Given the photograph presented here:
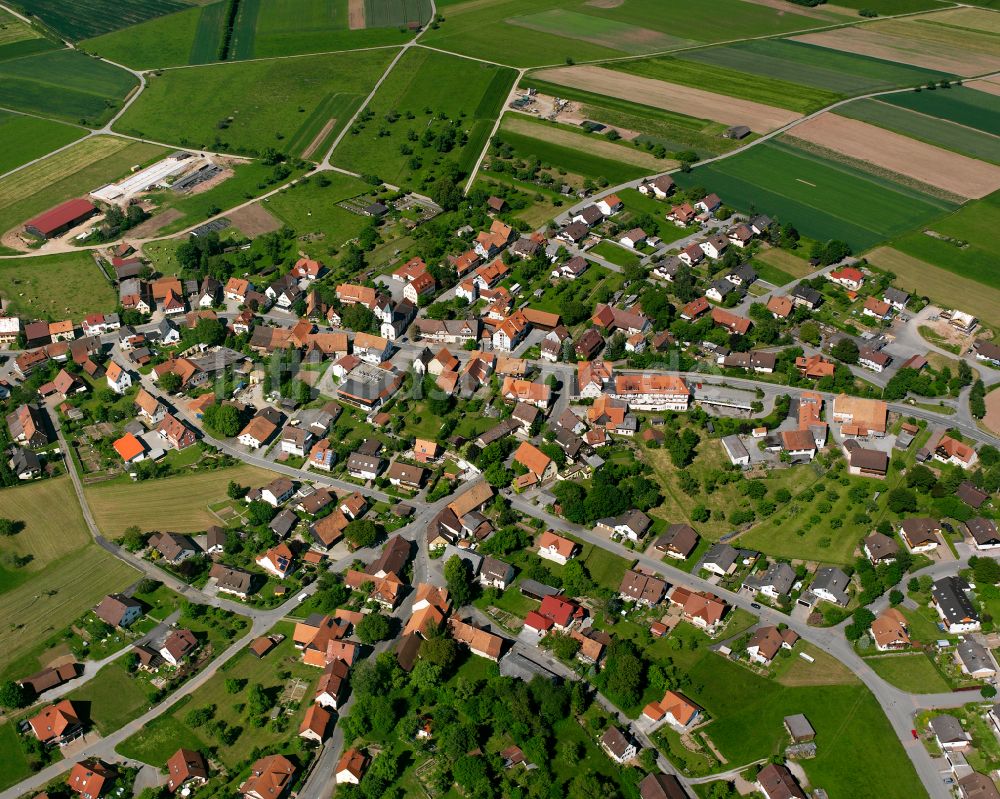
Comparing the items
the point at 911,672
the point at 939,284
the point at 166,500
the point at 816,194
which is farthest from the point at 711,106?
the point at 166,500

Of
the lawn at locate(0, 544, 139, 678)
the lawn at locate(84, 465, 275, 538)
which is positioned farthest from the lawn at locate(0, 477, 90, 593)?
the lawn at locate(84, 465, 275, 538)

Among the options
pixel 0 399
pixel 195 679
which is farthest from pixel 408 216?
pixel 195 679

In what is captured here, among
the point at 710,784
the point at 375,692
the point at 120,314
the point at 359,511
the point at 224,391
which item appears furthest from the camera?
the point at 120,314

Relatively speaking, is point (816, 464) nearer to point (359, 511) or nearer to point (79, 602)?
point (359, 511)

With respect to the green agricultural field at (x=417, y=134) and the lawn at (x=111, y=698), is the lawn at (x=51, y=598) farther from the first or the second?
the green agricultural field at (x=417, y=134)

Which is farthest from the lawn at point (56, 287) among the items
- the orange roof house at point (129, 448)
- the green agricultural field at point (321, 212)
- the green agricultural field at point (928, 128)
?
the green agricultural field at point (928, 128)

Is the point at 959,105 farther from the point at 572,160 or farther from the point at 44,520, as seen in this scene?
the point at 44,520
